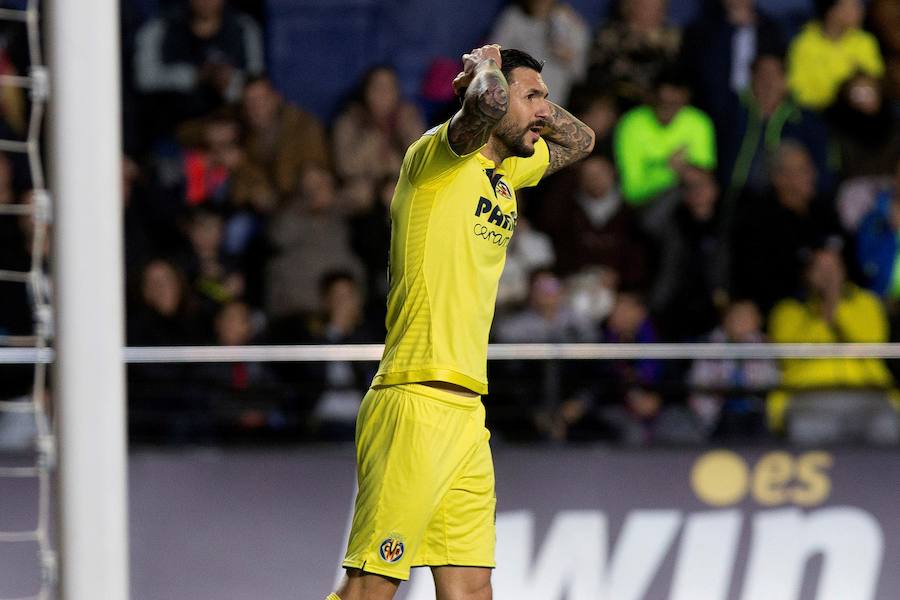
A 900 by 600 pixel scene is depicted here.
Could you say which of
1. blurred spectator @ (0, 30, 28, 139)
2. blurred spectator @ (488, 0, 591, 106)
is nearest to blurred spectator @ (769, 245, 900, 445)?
blurred spectator @ (488, 0, 591, 106)

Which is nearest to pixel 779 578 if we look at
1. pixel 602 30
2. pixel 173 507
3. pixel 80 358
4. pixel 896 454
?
pixel 896 454

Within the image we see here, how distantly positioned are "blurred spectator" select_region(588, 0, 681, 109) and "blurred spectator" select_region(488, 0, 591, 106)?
→ 8cm

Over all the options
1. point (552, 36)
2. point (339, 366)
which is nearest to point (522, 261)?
point (339, 366)

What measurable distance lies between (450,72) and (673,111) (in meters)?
1.10

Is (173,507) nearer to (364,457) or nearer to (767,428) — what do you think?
(364,457)

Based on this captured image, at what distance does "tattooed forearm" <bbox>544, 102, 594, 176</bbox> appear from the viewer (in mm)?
4547

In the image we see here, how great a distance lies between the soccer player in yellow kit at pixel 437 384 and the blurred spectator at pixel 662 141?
3.29 meters

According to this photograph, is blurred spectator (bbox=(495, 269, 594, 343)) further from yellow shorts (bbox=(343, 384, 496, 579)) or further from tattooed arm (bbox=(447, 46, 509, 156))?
tattooed arm (bbox=(447, 46, 509, 156))

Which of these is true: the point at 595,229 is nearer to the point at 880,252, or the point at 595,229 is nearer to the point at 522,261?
the point at 522,261

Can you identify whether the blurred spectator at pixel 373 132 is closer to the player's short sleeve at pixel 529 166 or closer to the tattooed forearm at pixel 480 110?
the player's short sleeve at pixel 529 166

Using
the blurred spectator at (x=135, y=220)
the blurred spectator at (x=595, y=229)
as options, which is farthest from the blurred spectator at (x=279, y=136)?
the blurred spectator at (x=595, y=229)

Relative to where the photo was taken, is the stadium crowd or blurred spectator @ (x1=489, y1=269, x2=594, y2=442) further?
the stadium crowd

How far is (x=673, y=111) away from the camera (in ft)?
24.4

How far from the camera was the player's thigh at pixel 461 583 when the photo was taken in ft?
13.3
